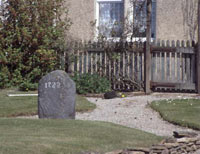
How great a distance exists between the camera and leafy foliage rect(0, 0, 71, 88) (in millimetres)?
15406

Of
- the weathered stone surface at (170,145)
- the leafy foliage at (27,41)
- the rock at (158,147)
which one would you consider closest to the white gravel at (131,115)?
the weathered stone surface at (170,145)

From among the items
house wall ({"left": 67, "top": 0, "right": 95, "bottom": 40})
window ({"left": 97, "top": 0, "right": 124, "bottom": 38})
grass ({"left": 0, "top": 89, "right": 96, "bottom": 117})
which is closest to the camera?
grass ({"left": 0, "top": 89, "right": 96, "bottom": 117})

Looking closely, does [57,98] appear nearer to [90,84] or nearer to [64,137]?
[64,137]

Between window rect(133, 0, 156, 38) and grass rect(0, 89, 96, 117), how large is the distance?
4329 mm

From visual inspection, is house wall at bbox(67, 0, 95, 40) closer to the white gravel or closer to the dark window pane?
the dark window pane

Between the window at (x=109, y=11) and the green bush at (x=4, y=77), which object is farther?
the window at (x=109, y=11)

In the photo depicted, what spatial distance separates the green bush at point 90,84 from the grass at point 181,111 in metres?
2.88

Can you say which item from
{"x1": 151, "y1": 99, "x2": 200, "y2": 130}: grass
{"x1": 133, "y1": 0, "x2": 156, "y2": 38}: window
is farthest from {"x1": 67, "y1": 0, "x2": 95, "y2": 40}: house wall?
{"x1": 151, "y1": 99, "x2": 200, "y2": 130}: grass

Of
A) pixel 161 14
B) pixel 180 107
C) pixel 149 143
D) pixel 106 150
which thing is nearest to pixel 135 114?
pixel 180 107

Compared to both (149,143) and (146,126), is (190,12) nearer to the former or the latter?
(146,126)

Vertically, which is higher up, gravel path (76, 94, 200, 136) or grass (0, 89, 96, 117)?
grass (0, 89, 96, 117)

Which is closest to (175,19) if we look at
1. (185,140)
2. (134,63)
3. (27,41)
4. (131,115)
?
(134,63)

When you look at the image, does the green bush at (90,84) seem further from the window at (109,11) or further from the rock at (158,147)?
the rock at (158,147)

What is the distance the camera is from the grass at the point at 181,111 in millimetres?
9227
